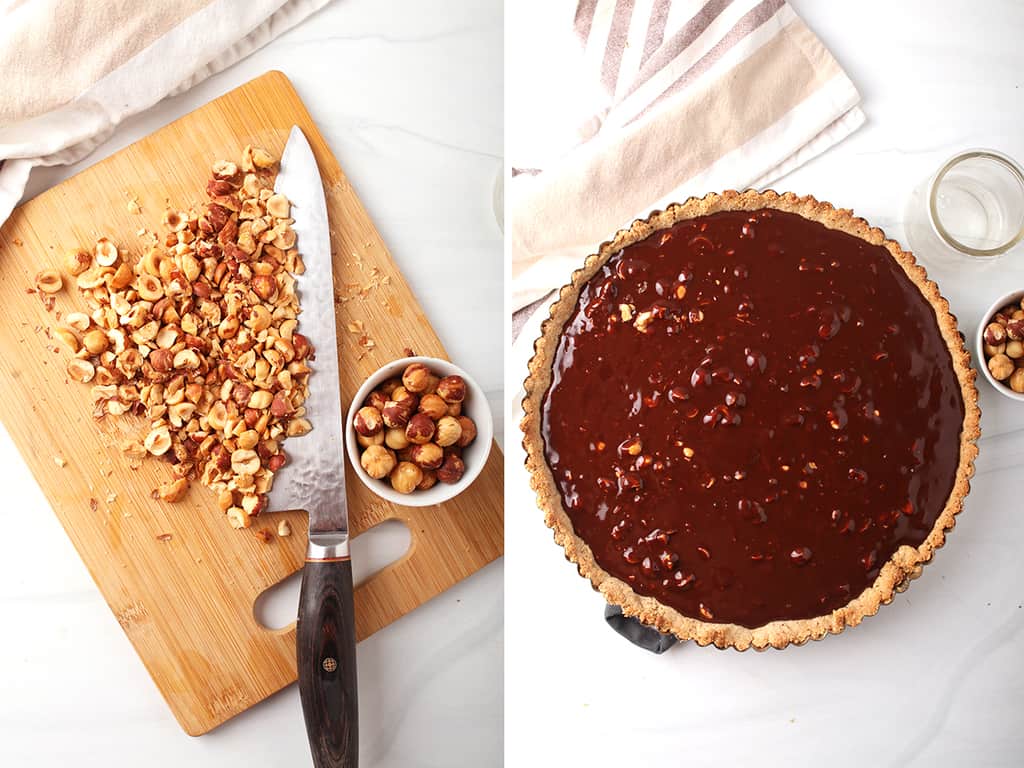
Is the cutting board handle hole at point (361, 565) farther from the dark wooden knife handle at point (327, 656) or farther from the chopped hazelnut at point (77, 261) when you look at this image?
the chopped hazelnut at point (77, 261)

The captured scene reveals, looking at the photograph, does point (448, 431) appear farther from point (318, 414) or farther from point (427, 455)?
point (318, 414)

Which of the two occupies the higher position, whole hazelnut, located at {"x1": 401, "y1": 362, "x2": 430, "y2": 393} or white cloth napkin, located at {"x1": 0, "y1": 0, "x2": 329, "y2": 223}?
white cloth napkin, located at {"x1": 0, "y1": 0, "x2": 329, "y2": 223}

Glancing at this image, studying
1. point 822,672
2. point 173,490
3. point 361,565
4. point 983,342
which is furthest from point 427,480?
point 983,342

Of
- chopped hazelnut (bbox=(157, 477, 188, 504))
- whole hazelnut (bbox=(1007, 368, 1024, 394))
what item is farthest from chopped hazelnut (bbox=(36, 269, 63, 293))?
whole hazelnut (bbox=(1007, 368, 1024, 394))

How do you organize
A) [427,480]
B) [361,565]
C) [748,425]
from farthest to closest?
[361,565] < [427,480] < [748,425]

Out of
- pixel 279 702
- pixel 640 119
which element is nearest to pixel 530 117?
pixel 640 119

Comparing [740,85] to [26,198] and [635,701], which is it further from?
[26,198]

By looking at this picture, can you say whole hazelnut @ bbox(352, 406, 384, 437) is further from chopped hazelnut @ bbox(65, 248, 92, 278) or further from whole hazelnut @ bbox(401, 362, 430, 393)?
chopped hazelnut @ bbox(65, 248, 92, 278)

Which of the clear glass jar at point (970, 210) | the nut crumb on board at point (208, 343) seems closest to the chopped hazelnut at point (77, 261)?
the nut crumb on board at point (208, 343)
